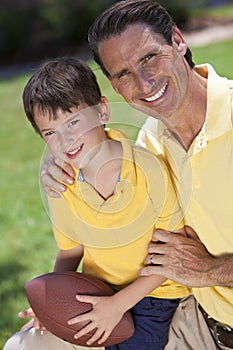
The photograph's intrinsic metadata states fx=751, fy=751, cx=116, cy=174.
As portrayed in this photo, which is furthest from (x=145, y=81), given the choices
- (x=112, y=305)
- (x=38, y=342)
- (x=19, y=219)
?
(x=19, y=219)

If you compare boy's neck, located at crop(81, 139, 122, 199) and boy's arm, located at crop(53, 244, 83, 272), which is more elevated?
boy's neck, located at crop(81, 139, 122, 199)

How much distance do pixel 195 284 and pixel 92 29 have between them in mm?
993

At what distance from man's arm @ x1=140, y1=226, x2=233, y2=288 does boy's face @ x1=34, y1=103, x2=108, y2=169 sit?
390 millimetres

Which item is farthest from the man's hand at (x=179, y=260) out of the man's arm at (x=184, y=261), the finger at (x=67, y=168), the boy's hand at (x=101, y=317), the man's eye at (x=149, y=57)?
the man's eye at (x=149, y=57)

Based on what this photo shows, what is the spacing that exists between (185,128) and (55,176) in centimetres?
52

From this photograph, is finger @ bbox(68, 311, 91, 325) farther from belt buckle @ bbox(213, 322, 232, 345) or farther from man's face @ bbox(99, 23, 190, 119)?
man's face @ bbox(99, 23, 190, 119)

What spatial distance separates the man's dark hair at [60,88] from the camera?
2.66 metres

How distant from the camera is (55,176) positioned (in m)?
2.81

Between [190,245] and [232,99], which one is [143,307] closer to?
[190,245]

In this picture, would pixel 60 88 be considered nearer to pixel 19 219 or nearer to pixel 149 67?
pixel 149 67

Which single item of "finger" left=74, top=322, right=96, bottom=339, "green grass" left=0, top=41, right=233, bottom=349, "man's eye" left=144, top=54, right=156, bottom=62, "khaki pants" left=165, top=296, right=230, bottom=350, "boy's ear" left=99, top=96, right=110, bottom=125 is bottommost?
"green grass" left=0, top=41, right=233, bottom=349

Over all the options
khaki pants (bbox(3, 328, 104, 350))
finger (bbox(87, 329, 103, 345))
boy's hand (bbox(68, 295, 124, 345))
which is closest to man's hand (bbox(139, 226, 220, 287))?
boy's hand (bbox(68, 295, 124, 345))

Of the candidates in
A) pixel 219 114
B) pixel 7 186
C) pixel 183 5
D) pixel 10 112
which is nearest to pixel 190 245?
pixel 219 114

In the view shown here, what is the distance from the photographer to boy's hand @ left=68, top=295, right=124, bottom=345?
8.87ft
